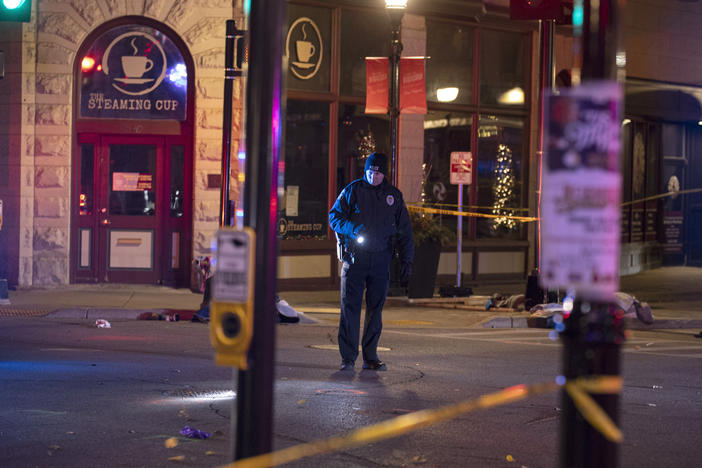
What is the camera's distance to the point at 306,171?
1845 centimetres

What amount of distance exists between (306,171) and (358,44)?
2604mm

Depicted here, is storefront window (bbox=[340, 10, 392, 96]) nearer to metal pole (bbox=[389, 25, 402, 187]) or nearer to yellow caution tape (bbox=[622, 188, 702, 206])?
metal pole (bbox=[389, 25, 402, 187])

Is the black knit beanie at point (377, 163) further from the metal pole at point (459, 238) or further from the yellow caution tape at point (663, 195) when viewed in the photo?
the yellow caution tape at point (663, 195)

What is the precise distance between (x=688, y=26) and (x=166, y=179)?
14289 millimetres

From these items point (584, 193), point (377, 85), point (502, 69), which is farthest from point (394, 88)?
point (584, 193)

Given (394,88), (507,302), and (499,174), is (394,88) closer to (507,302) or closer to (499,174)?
(507,302)

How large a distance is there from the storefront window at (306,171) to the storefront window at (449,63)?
8.41 ft

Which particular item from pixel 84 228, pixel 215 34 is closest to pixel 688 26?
pixel 215 34

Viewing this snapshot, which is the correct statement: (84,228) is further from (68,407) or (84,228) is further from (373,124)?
(68,407)

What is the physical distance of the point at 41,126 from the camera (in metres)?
17.1

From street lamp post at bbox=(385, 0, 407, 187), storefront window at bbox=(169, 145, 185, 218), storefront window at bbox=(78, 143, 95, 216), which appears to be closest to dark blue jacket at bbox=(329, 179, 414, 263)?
street lamp post at bbox=(385, 0, 407, 187)

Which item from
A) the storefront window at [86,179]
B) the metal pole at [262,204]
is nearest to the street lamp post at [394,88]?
the storefront window at [86,179]

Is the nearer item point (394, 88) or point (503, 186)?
point (394, 88)

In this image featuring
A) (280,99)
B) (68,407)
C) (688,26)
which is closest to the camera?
(280,99)
